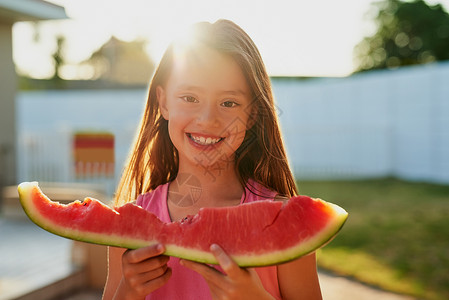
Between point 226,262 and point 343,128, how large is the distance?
13.1 meters

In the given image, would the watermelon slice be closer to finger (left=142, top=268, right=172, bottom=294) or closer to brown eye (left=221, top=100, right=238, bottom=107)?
finger (left=142, top=268, right=172, bottom=294)

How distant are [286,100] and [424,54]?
23501 mm

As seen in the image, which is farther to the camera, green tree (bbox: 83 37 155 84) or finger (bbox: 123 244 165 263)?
green tree (bbox: 83 37 155 84)

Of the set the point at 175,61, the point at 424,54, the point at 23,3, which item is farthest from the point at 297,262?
the point at 424,54

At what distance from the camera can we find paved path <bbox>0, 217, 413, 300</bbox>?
452 cm

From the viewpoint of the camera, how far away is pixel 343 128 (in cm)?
1400

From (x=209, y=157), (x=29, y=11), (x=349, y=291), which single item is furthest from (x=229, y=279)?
(x=29, y=11)

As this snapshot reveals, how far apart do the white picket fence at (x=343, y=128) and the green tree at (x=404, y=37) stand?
2116 cm

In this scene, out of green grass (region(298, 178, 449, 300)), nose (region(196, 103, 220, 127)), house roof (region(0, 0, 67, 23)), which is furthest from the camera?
house roof (region(0, 0, 67, 23))

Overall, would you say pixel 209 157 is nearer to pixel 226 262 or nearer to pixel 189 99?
pixel 189 99

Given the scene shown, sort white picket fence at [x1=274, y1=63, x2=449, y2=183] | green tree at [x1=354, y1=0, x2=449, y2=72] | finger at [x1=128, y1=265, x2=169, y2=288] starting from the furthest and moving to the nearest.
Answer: green tree at [x1=354, y1=0, x2=449, y2=72] < white picket fence at [x1=274, y1=63, x2=449, y2=183] < finger at [x1=128, y1=265, x2=169, y2=288]

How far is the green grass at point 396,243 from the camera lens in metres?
4.94

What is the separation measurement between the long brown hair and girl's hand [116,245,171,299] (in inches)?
23.5

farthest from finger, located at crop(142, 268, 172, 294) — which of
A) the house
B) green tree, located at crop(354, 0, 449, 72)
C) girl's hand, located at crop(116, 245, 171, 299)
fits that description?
green tree, located at crop(354, 0, 449, 72)
